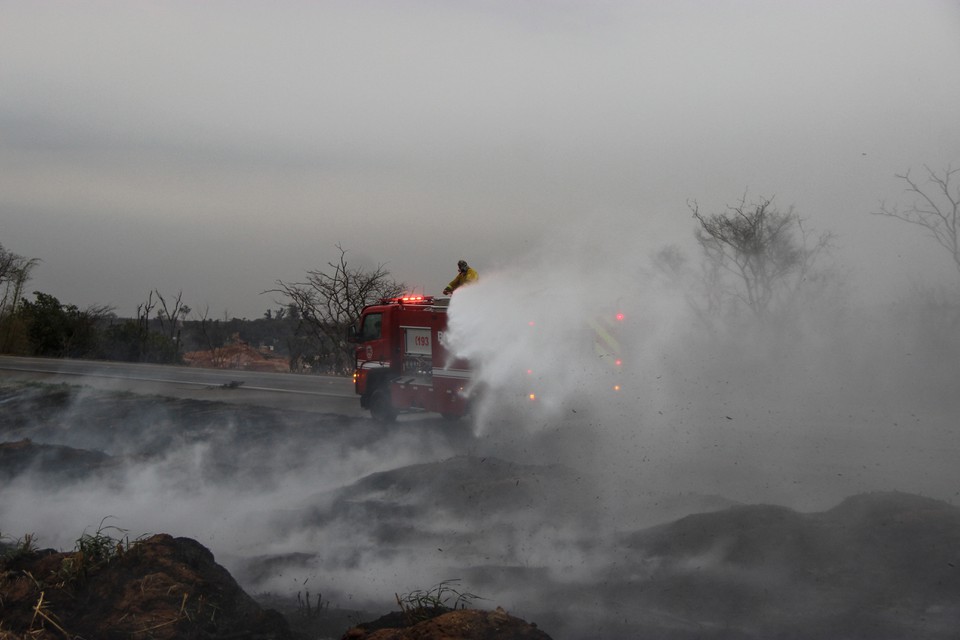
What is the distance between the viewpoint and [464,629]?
534cm

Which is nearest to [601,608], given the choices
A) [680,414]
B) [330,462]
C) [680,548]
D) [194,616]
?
[680,548]

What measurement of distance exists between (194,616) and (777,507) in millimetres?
6073

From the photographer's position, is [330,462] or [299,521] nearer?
[299,521]

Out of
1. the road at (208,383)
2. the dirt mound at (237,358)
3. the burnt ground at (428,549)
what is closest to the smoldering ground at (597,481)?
the burnt ground at (428,549)

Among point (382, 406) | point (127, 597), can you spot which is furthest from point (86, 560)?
A: point (382, 406)

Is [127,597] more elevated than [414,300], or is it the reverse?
[414,300]

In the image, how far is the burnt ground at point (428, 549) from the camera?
21.6ft

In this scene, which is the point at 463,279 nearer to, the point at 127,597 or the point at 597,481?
the point at 597,481

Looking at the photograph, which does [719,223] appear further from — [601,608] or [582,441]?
[601,608]

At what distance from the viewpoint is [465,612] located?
5.54 metres

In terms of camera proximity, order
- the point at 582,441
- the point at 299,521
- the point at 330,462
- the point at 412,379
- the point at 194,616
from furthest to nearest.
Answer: the point at 412,379, the point at 330,462, the point at 582,441, the point at 299,521, the point at 194,616

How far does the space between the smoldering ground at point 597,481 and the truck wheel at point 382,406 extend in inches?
17.6

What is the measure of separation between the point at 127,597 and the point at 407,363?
8.62 meters

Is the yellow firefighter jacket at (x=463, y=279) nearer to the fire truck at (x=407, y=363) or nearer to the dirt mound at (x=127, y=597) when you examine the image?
the fire truck at (x=407, y=363)
